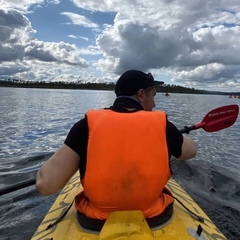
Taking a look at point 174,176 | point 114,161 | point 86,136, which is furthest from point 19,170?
point 114,161

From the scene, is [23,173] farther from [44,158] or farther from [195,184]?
[195,184]

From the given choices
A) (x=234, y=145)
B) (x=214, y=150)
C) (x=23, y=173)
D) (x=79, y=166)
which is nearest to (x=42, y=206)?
(x=23, y=173)

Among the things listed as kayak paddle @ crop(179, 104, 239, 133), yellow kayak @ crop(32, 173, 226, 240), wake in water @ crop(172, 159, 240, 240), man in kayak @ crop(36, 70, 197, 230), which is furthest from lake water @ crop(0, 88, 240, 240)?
man in kayak @ crop(36, 70, 197, 230)

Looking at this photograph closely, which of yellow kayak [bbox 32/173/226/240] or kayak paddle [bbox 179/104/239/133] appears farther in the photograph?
kayak paddle [bbox 179/104/239/133]

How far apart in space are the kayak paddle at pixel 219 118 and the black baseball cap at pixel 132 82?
2.48m

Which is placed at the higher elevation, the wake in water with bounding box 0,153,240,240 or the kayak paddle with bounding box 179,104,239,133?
the kayak paddle with bounding box 179,104,239,133

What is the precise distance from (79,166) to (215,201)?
4501mm

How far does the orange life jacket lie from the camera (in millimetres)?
2678

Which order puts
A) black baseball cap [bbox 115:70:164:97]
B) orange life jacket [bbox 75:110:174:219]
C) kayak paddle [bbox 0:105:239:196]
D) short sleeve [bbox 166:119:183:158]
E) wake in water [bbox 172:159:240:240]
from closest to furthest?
orange life jacket [bbox 75:110:174:219]
short sleeve [bbox 166:119:183:158]
black baseball cap [bbox 115:70:164:97]
kayak paddle [bbox 0:105:239:196]
wake in water [bbox 172:159:240:240]

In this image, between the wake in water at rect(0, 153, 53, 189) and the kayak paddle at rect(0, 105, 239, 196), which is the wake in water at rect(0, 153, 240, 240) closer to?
Answer: the wake in water at rect(0, 153, 53, 189)

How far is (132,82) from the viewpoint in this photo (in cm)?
307

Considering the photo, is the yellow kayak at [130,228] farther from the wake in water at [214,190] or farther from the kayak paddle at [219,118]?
the kayak paddle at [219,118]

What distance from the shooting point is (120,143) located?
2.69m

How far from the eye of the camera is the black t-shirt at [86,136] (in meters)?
2.75
